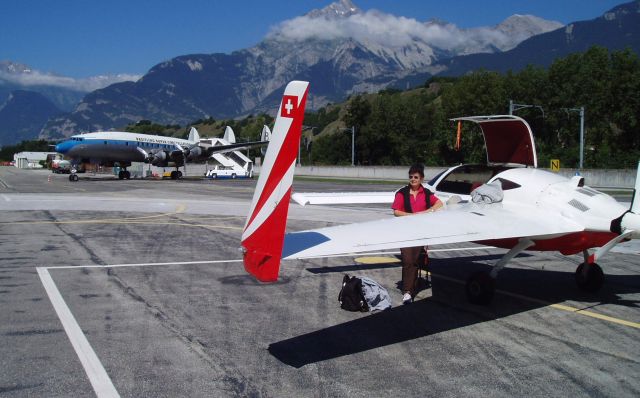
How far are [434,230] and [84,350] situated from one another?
424cm

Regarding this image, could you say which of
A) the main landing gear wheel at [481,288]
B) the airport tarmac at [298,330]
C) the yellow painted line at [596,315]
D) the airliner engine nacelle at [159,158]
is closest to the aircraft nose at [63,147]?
the airliner engine nacelle at [159,158]

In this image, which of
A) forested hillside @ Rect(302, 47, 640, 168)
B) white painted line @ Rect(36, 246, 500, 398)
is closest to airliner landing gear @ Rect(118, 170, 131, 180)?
forested hillside @ Rect(302, 47, 640, 168)

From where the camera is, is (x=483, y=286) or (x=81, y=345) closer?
(x=81, y=345)

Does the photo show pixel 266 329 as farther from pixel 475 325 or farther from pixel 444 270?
pixel 444 270

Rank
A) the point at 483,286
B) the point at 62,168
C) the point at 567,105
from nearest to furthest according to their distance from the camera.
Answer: the point at 483,286
the point at 567,105
the point at 62,168

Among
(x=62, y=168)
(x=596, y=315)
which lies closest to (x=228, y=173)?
(x=62, y=168)

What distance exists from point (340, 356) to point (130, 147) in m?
47.0

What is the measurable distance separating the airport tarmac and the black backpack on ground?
18cm

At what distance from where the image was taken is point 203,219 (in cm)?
1944

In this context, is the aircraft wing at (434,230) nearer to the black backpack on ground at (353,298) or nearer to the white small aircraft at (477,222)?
the white small aircraft at (477,222)

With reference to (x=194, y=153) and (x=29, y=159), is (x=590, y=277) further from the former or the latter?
(x=29, y=159)

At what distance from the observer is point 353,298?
25.8 feet

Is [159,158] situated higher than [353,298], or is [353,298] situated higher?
[159,158]

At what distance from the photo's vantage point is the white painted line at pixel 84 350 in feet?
16.7
